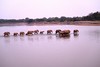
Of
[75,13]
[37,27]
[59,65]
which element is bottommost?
[59,65]

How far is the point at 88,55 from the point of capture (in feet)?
9.25

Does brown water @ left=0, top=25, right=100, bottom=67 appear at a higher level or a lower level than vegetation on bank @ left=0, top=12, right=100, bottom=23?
lower

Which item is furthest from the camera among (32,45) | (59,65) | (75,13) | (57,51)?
(32,45)

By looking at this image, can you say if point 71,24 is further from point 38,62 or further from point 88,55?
point 38,62

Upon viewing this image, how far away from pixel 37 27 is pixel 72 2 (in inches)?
35.6

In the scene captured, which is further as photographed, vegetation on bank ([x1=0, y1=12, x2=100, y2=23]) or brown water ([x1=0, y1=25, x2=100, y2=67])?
vegetation on bank ([x1=0, y1=12, x2=100, y2=23])

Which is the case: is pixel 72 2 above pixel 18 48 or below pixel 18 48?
above

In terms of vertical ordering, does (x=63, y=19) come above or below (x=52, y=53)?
above

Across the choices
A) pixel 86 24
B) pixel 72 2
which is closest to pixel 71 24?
pixel 86 24

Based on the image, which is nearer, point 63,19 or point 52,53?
point 52,53

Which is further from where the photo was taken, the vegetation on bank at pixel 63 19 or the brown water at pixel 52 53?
the vegetation on bank at pixel 63 19

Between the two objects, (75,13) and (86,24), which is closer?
(75,13)

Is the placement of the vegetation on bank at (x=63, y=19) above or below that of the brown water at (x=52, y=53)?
above

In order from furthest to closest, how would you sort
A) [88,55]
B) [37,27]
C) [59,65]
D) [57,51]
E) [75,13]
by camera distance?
[37,27]
[75,13]
[57,51]
[88,55]
[59,65]
